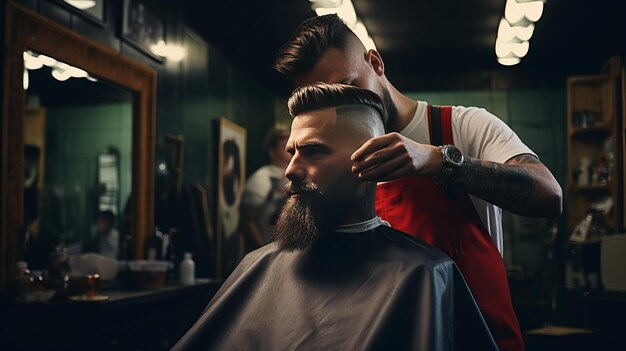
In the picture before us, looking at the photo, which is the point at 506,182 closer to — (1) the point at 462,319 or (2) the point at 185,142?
(1) the point at 462,319

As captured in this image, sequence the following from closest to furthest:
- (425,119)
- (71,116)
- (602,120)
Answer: (425,119) → (71,116) → (602,120)

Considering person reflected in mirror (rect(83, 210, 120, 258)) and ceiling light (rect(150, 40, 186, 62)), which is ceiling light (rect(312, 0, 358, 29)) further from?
person reflected in mirror (rect(83, 210, 120, 258))

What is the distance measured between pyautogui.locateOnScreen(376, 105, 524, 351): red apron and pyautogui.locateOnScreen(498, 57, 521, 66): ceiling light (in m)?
Answer: 5.47

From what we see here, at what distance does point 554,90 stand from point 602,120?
1550 mm

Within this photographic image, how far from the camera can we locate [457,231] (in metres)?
1.53

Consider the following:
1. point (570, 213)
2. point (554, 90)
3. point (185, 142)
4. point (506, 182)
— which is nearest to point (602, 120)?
point (570, 213)

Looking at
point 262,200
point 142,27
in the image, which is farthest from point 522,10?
point 142,27

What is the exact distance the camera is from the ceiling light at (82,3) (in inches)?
128

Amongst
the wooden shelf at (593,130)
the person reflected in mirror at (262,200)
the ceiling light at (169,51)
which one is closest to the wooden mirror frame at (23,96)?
the ceiling light at (169,51)

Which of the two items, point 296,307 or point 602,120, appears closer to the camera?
point 296,307

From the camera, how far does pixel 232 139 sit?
5.96 meters

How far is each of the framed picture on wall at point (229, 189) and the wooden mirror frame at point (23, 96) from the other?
1.61 m

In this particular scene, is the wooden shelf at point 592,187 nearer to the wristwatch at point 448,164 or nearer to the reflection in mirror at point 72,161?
the reflection in mirror at point 72,161

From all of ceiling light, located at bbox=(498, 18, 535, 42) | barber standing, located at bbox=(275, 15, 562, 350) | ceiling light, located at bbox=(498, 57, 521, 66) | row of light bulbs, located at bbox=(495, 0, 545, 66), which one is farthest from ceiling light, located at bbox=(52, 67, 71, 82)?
ceiling light, located at bbox=(498, 57, 521, 66)
